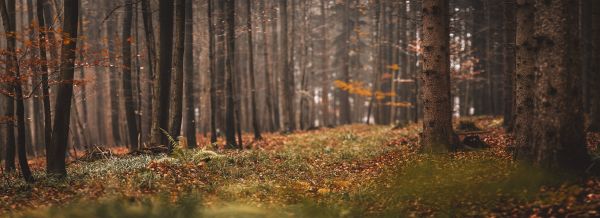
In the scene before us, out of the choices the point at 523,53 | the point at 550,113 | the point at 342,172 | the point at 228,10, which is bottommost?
the point at 342,172

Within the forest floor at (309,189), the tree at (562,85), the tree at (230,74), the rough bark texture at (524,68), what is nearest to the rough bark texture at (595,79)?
the forest floor at (309,189)

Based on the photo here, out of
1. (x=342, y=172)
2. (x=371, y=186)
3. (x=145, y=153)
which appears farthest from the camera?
(x=145, y=153)

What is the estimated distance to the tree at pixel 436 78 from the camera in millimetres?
12734

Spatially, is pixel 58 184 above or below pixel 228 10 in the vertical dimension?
below

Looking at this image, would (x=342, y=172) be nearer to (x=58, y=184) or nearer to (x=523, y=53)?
(x=523, y=53)

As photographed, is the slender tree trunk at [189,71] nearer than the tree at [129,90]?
No

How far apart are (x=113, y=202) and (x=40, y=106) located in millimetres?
18339

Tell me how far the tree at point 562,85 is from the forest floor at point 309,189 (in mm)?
458

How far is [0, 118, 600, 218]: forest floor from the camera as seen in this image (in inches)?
301

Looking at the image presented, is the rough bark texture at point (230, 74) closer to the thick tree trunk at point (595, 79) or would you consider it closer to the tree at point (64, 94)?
the tree at point (64, 94)

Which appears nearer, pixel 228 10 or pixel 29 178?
pixel 29 178

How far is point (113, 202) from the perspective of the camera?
7.78 meters

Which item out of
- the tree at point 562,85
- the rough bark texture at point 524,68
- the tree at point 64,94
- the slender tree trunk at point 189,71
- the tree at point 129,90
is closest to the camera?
the tree at point 562,85

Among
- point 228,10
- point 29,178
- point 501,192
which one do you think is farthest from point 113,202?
point 228,10
